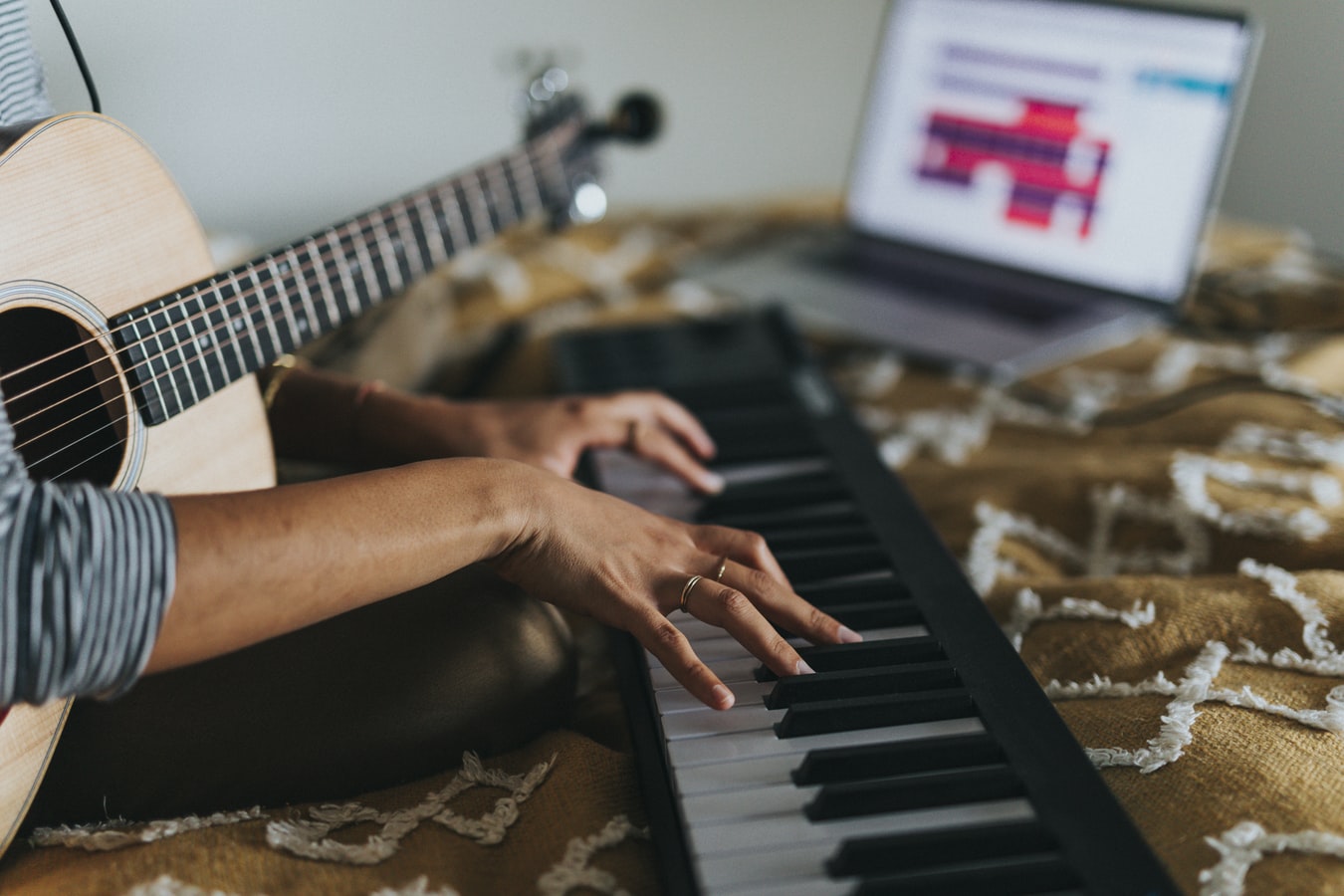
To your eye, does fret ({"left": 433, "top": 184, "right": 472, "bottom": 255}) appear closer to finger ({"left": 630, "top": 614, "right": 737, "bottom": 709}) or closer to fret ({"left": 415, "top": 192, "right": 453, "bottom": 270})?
fret ({"left": 415, "top": 192, "right": 453, "bottom": 270})

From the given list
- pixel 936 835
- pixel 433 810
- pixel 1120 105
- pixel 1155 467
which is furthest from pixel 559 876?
pixel 1120 105

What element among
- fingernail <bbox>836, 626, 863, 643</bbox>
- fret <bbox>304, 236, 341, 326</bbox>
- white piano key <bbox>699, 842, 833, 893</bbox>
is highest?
fret <bbox>304, 236, 341, 326</bbox>

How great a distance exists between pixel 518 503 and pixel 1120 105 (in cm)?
107

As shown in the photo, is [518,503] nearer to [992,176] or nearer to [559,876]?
[559,876]

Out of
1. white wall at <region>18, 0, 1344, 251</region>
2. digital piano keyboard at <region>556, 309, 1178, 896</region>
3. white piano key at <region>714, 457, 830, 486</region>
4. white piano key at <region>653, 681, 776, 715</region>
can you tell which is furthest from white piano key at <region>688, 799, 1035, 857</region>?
white wall at <region>18, 0, 1344, 251</region>

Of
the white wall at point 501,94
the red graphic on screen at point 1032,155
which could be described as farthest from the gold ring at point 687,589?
the white wall at point 501,94

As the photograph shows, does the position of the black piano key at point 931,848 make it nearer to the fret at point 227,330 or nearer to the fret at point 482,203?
the fret at point 227,330

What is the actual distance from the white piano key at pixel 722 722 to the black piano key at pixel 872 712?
1 centimetres

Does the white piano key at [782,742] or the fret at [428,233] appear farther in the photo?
the fret at [428,233]

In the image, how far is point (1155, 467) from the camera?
3.44 ft

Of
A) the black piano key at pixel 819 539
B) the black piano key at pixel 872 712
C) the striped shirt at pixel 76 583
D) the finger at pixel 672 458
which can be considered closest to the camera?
the striped shirt at pixel 76 583

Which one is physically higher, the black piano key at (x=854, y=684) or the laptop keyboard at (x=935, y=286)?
the laptop keyboard at (x=935, y=286)

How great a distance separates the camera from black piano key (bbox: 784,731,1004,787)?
62 centimetres

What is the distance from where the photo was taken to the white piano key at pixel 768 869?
55 centimetres
